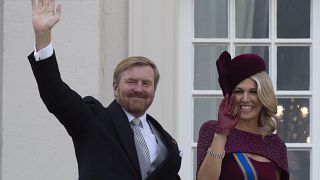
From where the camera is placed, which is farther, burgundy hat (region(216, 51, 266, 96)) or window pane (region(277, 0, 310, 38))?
window pane (region(277, 0, 310, 38))

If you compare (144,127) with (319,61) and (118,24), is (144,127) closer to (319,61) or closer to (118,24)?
(118,24)

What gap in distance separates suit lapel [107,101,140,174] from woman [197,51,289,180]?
43 cm

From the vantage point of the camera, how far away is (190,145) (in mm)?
6465

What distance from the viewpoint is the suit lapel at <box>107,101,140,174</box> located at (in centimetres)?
444

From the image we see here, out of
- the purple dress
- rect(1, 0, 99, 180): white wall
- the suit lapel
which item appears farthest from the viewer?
rect(1, 0, 99, 180): white wall

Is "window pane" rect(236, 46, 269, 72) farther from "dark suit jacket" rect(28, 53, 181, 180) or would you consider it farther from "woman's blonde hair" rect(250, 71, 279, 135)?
"dark suit jacket" rect(28, 53, 181, 180)

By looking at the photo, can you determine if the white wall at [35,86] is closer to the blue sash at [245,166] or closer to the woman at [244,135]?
the woman at [244,135]

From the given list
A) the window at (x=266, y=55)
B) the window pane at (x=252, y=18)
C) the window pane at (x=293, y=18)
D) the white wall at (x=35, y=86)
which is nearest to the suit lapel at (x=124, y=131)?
the white wall at (x=35, y=86)

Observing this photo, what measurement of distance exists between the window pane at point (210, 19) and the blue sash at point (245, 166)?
1.83m

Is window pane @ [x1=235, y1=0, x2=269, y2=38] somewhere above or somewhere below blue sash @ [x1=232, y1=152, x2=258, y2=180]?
above

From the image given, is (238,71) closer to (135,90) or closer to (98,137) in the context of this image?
(135,90)

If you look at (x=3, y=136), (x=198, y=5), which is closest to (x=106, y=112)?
(x=3, y=136)

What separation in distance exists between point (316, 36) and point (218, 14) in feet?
2.13

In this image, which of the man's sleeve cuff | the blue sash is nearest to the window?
the blue sash
